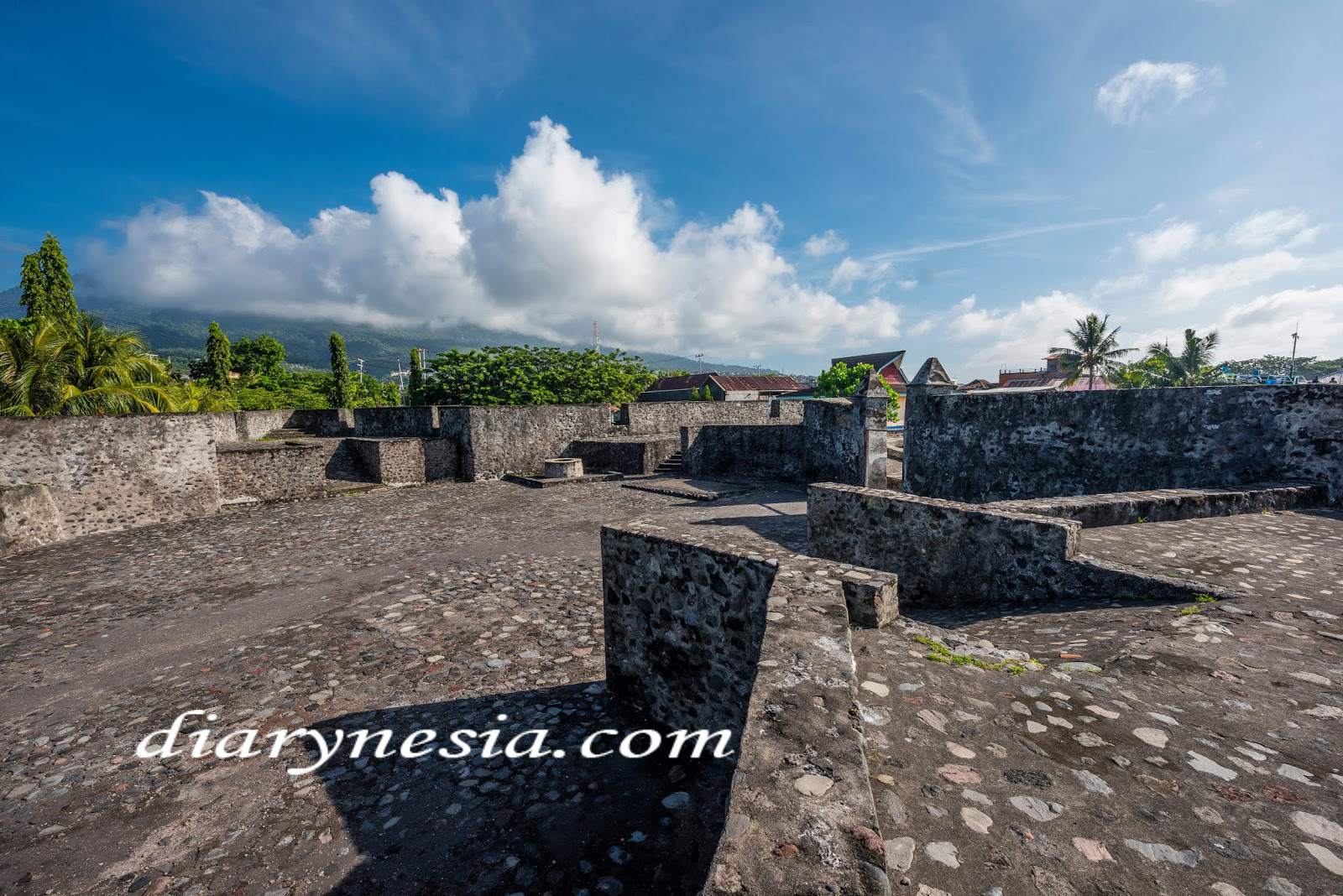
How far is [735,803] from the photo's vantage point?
66.9 inches

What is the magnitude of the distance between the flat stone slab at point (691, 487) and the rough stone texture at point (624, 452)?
4.29 ft

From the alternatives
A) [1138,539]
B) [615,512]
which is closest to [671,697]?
[1138,539]

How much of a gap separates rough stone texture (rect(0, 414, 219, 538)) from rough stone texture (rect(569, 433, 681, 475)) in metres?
10.9

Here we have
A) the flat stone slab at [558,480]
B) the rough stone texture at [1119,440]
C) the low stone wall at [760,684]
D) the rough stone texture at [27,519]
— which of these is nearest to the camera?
the low stone wall at [760,684]

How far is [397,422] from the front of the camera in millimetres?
21547

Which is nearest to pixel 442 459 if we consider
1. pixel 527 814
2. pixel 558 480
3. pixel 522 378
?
pixel 558 480

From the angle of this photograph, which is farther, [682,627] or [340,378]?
[340,378]

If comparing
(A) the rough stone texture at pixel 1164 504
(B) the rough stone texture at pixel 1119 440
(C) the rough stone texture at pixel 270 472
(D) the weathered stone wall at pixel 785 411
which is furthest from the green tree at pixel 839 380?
(A) the rough stone texture at pixel 1164 504

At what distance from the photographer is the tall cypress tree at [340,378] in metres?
42.7

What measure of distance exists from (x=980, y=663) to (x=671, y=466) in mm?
16518

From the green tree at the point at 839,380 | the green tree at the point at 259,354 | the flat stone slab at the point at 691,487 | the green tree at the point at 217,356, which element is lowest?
the flat stone slab at the point at 691,487

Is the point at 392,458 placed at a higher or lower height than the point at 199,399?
lower

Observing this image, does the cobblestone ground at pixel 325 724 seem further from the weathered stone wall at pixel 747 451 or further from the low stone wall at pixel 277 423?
the low stone wall at pixel 277 423

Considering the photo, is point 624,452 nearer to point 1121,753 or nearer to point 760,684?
point 760,684
